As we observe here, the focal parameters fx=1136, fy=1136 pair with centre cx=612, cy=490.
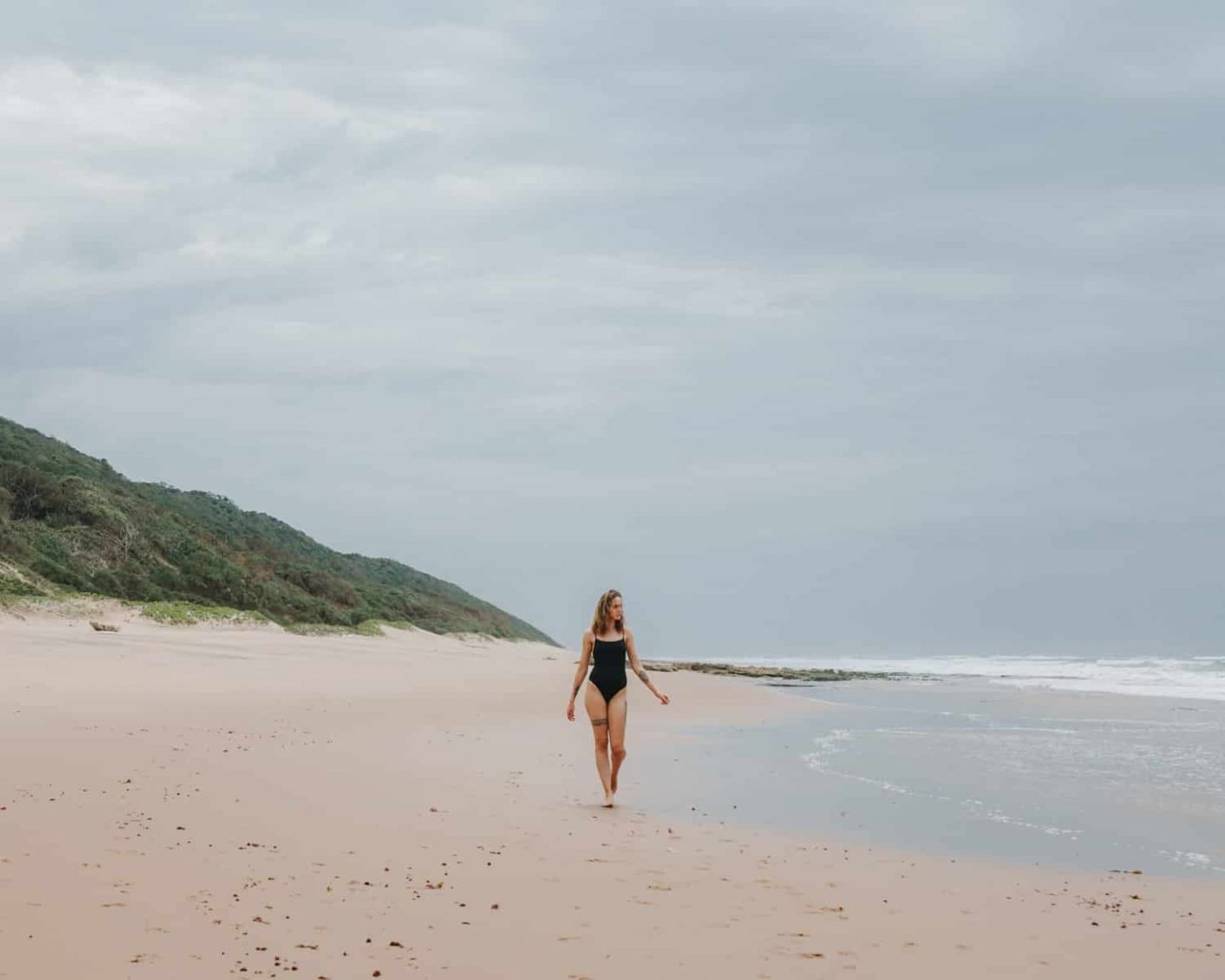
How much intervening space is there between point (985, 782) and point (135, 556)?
29136mm

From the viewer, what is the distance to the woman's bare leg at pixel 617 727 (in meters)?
11.6

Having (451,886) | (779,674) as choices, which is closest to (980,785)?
(451,886)

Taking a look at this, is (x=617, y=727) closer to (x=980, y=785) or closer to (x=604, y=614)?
(x=604, y=614)

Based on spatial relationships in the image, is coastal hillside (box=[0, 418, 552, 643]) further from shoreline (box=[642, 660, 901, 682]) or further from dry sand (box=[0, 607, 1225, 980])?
dry sand (box=[0, 607, 1225, 980])

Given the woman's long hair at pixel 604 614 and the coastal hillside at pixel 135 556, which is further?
the coastal hillside at pixel 135 556

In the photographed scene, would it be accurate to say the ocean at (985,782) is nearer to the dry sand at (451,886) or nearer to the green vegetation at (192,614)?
the dry sand at (451,886)

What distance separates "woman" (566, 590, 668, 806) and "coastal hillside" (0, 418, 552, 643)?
18885 mm

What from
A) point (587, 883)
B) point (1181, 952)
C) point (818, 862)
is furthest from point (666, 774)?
point (1181, 952)

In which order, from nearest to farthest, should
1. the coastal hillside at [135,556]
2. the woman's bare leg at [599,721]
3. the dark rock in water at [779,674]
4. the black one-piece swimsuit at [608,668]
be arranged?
1. the woman's bare leg at [599,721]
2. the black one-piece swimsuit at [608,668]
3. the coastal hillside at [135,556]
4. the dark rock in water at [779,674]

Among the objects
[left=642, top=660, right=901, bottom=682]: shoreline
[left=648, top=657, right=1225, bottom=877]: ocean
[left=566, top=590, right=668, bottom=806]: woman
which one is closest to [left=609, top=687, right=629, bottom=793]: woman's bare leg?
[left=566, top=590, right=668, bottom=806]: woman

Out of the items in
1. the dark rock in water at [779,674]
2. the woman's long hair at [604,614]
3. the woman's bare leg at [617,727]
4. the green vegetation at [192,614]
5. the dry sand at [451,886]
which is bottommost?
the dark rock in water at [779,674]

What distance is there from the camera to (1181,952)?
21.1ft

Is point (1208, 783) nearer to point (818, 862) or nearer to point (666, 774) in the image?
point (666, 774)

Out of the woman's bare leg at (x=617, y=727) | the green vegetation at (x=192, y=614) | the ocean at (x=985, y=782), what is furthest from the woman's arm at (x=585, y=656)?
the green vegetation at (x=192, y=614)
